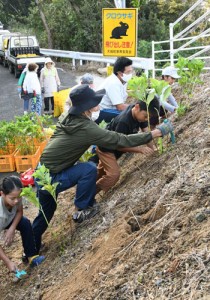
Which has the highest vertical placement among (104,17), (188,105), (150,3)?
(150,3)

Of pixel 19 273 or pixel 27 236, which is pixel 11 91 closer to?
pixel 27 236

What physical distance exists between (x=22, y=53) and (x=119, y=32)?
13304 millimetres

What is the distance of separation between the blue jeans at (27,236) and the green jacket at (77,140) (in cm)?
61

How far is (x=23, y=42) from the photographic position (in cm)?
2292

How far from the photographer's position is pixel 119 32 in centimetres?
938

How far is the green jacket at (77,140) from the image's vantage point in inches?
172

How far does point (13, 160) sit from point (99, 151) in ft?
11.9

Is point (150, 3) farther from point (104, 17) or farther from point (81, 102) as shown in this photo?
point (81, 102)

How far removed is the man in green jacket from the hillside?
0.72 ft

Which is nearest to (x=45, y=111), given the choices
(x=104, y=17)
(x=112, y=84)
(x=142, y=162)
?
(x=104, y=17)

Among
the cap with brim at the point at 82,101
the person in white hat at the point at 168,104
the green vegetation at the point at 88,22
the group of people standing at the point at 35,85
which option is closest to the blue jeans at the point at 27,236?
the cap with brim at the point at 82,101

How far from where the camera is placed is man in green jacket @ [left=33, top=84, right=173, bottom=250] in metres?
4.39

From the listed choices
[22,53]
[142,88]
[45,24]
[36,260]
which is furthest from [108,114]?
[45,24]

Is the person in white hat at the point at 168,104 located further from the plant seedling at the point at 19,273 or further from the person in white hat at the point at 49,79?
the person in white hat at the point at 49,79
